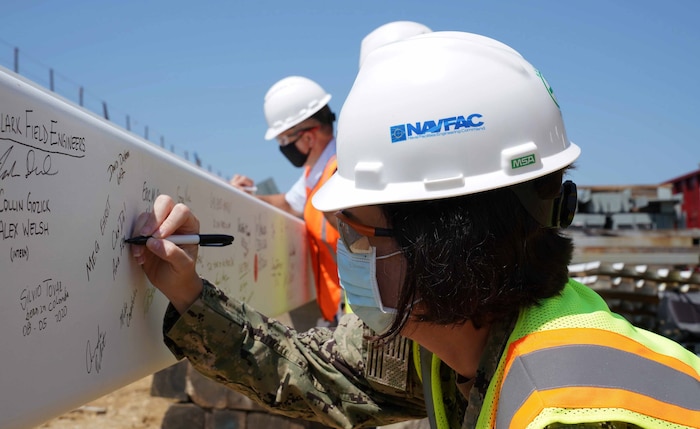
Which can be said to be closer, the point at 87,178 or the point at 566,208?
the point at 87,178

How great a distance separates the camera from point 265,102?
5.79 meters

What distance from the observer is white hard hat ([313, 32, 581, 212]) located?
1.86 metres

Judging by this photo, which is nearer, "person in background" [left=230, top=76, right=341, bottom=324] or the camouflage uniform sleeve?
the camouflage uniform sleeve

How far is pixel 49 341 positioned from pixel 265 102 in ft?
14.2

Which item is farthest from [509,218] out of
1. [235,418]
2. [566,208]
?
[235,418]

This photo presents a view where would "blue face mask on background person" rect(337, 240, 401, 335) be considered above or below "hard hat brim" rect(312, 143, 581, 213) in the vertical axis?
below

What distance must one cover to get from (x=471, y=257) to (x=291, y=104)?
13.0ft

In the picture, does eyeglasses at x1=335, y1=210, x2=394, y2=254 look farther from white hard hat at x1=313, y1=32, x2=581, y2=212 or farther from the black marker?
the black marker

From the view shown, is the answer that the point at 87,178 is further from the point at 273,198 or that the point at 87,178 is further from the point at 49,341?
the point at 273,198

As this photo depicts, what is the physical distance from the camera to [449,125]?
1.86 metres

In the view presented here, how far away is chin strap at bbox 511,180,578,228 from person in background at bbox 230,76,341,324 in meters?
3.16
